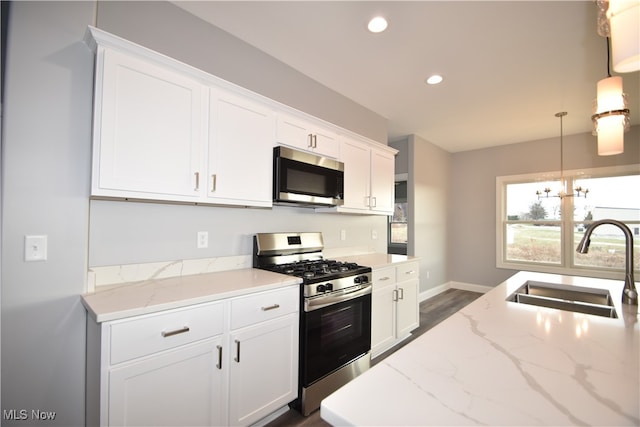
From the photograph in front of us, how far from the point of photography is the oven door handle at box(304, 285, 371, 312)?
2002mm

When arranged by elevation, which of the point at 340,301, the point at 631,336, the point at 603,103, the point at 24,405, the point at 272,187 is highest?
the point at 603,103

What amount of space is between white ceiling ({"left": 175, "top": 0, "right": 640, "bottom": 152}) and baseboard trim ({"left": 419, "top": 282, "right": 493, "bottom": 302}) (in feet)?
9.75

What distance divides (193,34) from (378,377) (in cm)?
248

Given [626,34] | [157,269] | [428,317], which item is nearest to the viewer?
[626,34]

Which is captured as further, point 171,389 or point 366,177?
point 366,177

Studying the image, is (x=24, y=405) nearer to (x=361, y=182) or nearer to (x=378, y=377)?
(x=378, y=377)

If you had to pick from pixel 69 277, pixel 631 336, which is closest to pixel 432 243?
pixel 631 336

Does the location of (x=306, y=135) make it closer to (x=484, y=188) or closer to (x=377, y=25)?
(x=377, y=25)

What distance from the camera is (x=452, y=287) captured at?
5.82 metres

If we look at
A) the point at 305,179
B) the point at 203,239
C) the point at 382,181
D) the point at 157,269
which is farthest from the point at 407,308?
the point at 157,269

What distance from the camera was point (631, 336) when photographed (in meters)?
1.06

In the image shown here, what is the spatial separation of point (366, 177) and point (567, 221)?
3.87 m

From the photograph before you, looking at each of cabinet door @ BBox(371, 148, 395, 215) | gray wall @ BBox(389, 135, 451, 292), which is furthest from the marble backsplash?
gray wall @ BBox(389, 135, 451, 292)

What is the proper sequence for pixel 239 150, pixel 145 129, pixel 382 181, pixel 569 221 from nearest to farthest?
1. pixel 145 129
2. pixel 239 150
3. pixel 382 181
4. pixel 569 221
